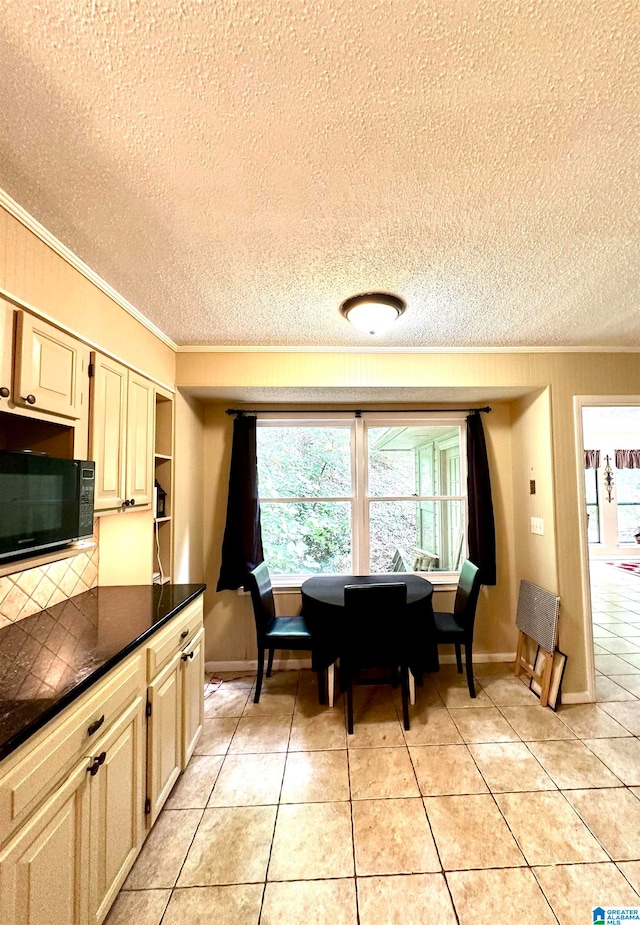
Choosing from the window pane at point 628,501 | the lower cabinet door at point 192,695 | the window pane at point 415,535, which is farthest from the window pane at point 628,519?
the lower cabinet door at point 192,695

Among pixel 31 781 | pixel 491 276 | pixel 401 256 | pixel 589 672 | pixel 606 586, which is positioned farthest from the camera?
pixel 606 586

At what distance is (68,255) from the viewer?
1.61m

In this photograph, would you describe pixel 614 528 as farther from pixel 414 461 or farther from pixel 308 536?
pixel 308 536

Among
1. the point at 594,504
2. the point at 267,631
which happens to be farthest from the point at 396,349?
the point at 594,504

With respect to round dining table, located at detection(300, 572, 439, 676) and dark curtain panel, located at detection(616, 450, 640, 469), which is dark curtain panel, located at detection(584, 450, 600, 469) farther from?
round dining table, located at detection(300, 572, 439, 676)

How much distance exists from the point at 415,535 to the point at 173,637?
2.34 metres

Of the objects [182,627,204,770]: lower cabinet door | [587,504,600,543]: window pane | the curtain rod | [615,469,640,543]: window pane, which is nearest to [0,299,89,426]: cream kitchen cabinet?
[182,627,204,770]: lower cabinet door

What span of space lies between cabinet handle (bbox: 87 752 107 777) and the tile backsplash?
0.69 m

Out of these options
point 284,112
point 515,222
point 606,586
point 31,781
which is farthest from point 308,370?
point 606,586

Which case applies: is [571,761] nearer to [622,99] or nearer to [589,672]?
[589,672]

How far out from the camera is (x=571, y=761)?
6.98ft

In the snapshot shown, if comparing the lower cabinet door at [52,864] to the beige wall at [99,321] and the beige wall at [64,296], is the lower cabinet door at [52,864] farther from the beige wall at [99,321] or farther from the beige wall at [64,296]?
the beige wall at [64,296]

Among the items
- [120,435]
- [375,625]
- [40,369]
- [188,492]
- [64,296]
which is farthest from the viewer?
[188,492]

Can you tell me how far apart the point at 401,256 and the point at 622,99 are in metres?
0.81
